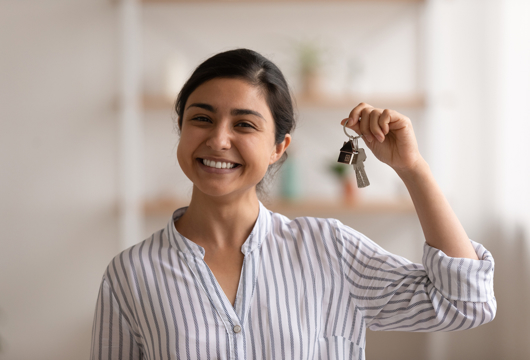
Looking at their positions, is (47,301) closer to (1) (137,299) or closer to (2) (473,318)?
(1) (137,299)

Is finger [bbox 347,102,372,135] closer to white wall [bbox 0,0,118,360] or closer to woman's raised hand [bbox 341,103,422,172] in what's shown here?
woman's raised hand [bbox 341,103,422,172]

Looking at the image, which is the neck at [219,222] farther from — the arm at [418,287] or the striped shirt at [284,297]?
the arm at [418,287]

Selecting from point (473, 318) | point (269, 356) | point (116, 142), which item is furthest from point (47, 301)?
point (473, 318)

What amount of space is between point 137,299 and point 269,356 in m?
0.29

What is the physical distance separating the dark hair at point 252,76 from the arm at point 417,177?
194 mm

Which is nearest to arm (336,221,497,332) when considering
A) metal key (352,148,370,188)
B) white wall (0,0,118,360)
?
metal key (352,148,370,188)

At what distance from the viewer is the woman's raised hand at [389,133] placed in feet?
2.96

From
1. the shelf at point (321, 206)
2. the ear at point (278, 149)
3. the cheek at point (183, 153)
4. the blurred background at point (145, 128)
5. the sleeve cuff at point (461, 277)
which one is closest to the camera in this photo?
the sleeve cuff at point (461, 277)

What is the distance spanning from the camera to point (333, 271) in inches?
39.8

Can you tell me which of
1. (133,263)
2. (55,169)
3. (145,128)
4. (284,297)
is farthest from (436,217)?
(55,169)

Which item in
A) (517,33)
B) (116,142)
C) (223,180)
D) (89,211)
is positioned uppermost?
(517,33)

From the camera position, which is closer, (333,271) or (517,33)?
(333,271)

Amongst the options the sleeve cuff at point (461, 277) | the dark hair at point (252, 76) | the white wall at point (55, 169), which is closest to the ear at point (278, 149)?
the dark hair at point (252, 76)

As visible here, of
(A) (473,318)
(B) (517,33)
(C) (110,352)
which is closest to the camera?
(A) (473,318)
